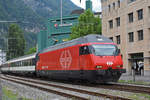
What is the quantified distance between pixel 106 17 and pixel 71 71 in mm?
28213

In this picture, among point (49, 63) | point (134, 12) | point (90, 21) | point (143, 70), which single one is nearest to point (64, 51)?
point (49, 63)

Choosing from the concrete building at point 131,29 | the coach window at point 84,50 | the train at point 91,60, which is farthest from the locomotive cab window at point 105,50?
the concrete building at point 131,29

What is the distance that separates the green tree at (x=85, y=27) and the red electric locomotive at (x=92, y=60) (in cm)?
2912

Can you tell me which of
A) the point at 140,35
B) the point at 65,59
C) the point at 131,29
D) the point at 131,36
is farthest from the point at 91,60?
the point at 131,36

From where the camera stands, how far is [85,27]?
2063 inches

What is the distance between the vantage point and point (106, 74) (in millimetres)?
17719

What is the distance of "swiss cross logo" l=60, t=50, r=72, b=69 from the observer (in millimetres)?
21328

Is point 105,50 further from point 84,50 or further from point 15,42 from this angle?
point 15,42

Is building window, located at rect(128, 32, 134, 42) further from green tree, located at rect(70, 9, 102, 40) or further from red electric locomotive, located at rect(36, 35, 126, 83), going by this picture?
red electric locomotive, located at rect(36, 35, 126, 83)

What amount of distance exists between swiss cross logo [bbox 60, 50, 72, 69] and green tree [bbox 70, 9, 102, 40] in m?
28.5

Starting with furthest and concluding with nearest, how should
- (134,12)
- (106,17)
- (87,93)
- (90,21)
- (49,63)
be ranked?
(90,21) < (106,17) < (134,12) < (49,63) < (87,93)

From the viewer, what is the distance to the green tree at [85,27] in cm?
5175

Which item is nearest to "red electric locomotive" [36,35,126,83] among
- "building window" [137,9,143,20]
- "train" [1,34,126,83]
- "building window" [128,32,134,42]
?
"train" [1,34,126,83]

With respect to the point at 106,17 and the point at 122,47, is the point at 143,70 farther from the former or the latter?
the point at 106,17
